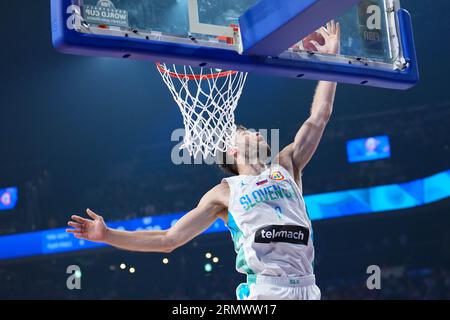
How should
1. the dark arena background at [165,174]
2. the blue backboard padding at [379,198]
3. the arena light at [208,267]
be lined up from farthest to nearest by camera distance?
the arena light at [208,267] < the dark arena background at [165,174] < the blue backboard padding at [379,198]

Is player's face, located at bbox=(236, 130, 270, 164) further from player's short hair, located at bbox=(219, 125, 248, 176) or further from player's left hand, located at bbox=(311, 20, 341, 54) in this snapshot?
player's left hand, located at bbox=(311, 20, 341, 54)

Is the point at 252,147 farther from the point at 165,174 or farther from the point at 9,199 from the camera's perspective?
the point at 9,199

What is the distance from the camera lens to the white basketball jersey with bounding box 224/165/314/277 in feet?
11.7

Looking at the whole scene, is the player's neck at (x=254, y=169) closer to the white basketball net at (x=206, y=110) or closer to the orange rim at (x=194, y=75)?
the white basketball net at (x=206, y=110)

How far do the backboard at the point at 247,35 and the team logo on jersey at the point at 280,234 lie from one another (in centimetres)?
83

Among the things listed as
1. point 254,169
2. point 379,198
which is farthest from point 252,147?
point 379,198

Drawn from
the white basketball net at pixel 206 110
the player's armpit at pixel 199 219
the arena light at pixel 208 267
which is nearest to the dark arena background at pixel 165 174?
the arena light at pixel 208 267

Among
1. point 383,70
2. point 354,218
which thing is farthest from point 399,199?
point 383,70

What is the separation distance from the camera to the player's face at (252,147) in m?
3.99

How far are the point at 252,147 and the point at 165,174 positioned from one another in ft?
29.3

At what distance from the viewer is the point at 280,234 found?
140 inches

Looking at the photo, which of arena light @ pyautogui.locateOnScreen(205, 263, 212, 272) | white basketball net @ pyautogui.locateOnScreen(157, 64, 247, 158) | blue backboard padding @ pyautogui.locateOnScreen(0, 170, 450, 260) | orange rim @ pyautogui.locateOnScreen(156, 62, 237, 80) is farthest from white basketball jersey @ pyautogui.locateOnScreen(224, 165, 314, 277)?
arena light @ pyautogui.locateOnScreen(205, 263, 212, 272)

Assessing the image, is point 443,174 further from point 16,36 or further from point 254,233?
point 254,233

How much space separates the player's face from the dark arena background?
772 cm
